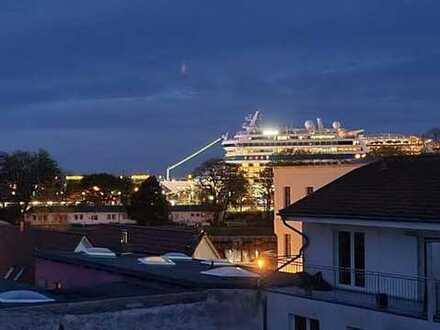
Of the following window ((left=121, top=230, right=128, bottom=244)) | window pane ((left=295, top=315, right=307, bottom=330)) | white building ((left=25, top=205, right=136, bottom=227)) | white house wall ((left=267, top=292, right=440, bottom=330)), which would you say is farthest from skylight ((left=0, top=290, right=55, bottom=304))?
white building ((left=25, top=205, right=136, bottom=227))

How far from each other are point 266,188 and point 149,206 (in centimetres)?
2561

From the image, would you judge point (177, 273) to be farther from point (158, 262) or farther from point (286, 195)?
point (286, 195)

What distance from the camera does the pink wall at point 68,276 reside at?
2370 centimetres

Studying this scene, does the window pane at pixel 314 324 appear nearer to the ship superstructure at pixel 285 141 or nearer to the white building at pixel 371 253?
the white building at pixel 371 253

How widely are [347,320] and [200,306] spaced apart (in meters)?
3.47

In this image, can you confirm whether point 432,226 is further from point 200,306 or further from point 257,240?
point 257,240

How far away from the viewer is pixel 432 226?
16281 mm

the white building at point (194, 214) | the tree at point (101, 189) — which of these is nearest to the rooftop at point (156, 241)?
the white building at point (194, 214)

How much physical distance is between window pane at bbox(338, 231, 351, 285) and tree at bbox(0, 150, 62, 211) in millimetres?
89824

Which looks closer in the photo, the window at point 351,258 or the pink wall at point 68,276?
the window at point 351,258

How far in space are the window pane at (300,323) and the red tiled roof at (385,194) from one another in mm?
2495

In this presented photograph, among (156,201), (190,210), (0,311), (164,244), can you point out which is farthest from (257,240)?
(0,311)

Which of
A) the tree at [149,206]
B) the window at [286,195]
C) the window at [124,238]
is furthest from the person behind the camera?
the tree at [149,206]

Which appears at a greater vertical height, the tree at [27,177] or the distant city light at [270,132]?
the distant city light at [270,132]
